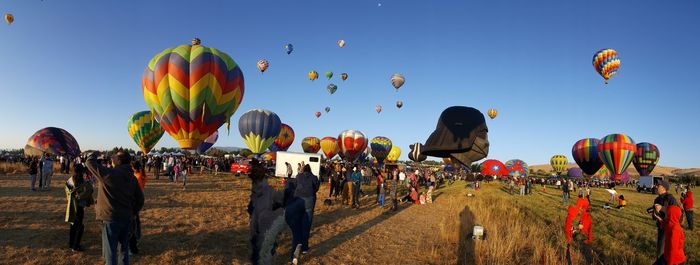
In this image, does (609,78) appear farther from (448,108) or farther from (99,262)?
(99,262)

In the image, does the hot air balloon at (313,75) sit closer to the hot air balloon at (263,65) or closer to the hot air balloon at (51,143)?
the hot air balloon at (263,65)

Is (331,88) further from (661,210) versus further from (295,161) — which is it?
(661,210)

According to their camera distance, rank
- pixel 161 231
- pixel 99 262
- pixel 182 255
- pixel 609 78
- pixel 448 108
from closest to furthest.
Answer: pixel 448 108 → pixel 99 262 → pixel 182 255 → pixel 161 231 → pixel 609 78

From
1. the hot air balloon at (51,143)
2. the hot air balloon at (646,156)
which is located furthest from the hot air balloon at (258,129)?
the hot air balloon at (646,156)

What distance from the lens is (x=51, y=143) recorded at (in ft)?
138

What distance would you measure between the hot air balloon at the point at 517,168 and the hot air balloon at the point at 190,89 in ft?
165

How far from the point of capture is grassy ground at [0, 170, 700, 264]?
22.6 feet

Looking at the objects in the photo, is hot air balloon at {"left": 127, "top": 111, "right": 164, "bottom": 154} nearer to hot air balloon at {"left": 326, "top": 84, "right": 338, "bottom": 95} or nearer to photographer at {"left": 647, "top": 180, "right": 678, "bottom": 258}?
hot air balloon at {"left": 326, "top": 84, "right": 338, "bottom": 95}

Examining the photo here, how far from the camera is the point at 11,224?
8.47 meters

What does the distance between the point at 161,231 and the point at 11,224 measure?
3325 millimetres

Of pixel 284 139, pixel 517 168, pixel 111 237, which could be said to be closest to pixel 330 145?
pixel 284 139

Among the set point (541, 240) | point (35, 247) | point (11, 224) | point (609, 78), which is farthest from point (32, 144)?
point (609, 78)

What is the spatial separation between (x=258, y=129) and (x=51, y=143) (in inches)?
972

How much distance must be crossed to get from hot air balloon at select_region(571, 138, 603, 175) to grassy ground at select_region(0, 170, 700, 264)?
33185 millimetres
